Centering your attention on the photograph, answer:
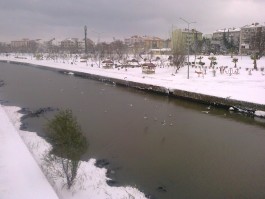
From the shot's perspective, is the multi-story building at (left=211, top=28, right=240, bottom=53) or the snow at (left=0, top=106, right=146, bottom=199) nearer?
the snow at (left=0, top=106, right=146, bottom=199)

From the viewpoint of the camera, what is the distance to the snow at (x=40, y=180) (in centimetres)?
1202

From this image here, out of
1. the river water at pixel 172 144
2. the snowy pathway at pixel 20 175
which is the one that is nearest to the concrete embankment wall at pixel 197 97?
the river water at pixel 172 144

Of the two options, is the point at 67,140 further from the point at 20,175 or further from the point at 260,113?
the point at 260,113

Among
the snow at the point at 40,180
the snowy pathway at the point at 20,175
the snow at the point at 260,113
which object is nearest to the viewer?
the snowy pathway at the point at 20,175

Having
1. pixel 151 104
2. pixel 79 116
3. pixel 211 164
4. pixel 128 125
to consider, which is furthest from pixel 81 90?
pixel 211 164

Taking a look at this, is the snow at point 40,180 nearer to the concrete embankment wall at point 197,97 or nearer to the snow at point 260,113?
the snow at point 260,113

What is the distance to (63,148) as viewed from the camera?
42.0 feet

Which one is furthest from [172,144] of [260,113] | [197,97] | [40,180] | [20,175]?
[197,97]

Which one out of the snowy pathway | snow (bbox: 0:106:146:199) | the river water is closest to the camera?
the snowy pathway

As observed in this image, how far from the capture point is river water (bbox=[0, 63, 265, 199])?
583 inches

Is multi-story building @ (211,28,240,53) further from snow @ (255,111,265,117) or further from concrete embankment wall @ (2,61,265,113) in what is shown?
snow @ (255,111,265,117)

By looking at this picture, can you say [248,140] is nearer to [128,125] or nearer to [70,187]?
[128,125]

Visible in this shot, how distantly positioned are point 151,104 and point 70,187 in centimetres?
2252

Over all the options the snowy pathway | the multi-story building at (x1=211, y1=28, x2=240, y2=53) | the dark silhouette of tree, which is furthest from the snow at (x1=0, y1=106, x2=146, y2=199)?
the multi-story building at (x1=211, y1=28, x2=240, y2=53)
